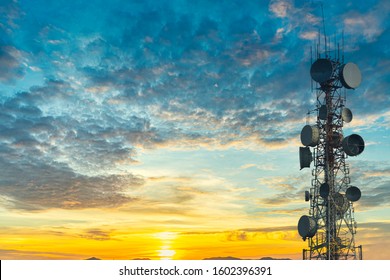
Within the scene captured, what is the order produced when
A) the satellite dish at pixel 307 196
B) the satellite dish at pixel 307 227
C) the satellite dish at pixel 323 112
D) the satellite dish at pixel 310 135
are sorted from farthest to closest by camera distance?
the satellite dish at pixel 307 196
the satellite dish at pixel 323 112
the satellite dish at pixel 310 135
the satellite dish at pixel 307 227

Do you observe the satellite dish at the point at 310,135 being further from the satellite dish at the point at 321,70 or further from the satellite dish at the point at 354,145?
the satellite dish at the point at 321,70

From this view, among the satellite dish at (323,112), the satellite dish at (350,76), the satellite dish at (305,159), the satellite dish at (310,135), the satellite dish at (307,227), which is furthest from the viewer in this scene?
the satellite dish at (305,159)

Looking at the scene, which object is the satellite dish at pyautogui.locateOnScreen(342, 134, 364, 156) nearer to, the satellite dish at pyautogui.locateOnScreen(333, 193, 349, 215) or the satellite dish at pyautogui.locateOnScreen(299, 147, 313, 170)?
the satellite dish at pyautogui.locateOnScreen(299, 147, 313, 170)

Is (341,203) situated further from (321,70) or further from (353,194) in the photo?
(321,70)

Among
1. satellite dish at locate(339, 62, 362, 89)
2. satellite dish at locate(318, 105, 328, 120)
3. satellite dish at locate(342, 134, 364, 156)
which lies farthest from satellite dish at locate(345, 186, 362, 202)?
satellite dish at locate(339, 62, 362, 89)

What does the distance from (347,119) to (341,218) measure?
1105 cm

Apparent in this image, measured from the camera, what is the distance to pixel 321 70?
52.5m

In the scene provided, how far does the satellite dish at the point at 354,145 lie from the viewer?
165 ft

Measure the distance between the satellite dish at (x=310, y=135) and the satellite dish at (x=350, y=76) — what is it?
19.4ft

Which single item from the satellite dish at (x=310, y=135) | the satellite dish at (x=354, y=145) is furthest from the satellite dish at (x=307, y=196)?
the satellite dish at (x=354, y=145)

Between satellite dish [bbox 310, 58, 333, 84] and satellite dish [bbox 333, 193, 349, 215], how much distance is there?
1300 centimetres

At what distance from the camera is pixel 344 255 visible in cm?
5069
